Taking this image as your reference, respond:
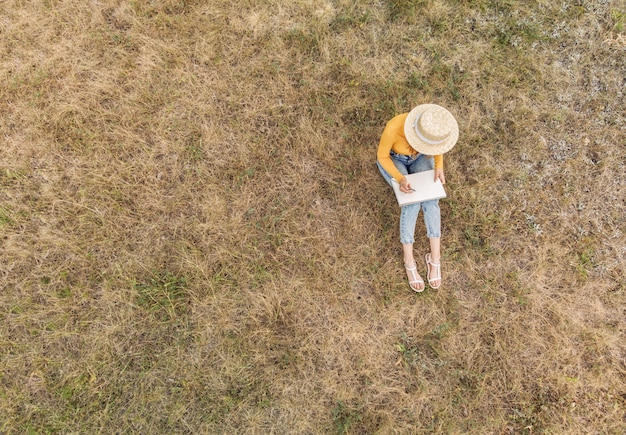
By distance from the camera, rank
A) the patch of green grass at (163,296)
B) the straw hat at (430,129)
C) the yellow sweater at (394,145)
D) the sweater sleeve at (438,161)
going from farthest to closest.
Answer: the patch of green grass at (163,296)
the sweater sleeve at (438,161)
the yellow sweater at (394,145)
the straw hat at (430,129)

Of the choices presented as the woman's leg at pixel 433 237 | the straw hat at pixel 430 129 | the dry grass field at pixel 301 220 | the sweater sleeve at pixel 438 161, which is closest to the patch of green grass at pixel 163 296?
the dry grass field at pixel 301 220

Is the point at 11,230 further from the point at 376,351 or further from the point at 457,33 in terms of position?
the point at 457,33

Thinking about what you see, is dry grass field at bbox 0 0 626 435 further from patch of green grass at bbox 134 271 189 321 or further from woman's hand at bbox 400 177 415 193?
woman's hand at bbox 400 177 415 193

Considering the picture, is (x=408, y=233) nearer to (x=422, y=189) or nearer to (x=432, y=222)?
(x=432, y=222)

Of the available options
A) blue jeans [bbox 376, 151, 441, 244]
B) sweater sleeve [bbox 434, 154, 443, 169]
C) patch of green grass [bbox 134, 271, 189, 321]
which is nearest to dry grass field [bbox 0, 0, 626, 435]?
patch of green grass [bbox 134, 271, 189, 321]

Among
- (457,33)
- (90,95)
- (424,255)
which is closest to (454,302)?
(424,255)

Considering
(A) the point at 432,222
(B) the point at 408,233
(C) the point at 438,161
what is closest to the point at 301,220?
(B) the point at 408,233

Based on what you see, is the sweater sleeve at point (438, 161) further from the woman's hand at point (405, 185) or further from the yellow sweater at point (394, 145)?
the woman's hand at point (405, 185)
